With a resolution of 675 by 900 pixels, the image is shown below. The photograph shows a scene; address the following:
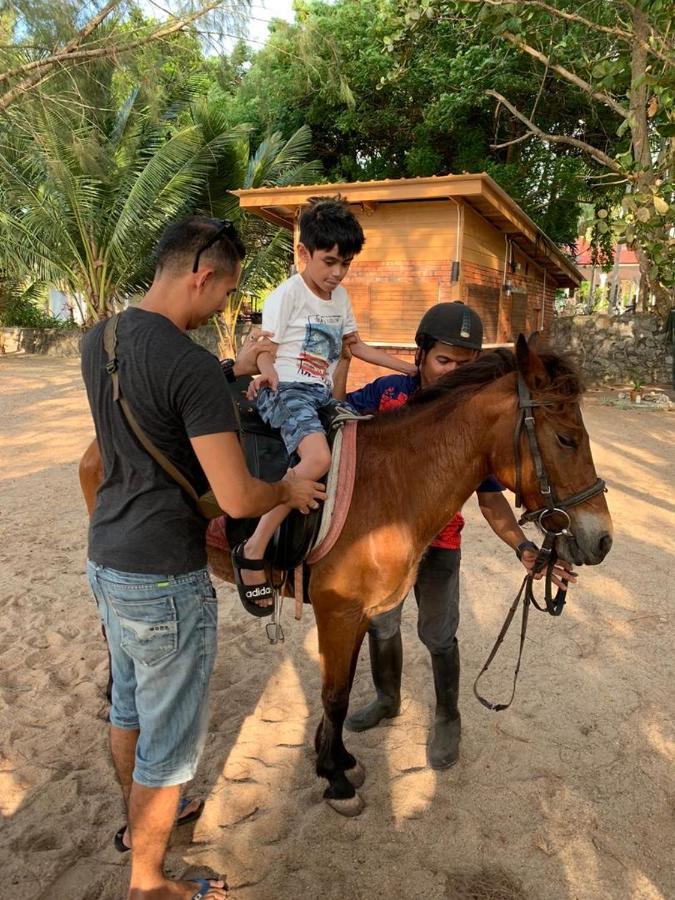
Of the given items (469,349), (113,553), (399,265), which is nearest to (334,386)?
(469,349)

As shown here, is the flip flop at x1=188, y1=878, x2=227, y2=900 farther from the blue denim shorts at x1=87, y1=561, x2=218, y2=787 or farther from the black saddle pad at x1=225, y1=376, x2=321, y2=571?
the black saddle pad at x1=225, y1=376, x2=321, y2=571

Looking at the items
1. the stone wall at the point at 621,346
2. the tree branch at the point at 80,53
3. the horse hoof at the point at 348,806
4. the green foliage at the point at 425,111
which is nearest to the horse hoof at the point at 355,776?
the horse hoof at the point at 348,806

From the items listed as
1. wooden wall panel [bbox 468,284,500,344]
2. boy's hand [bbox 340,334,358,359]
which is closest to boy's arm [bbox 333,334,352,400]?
boy's hand [bbox 340,334,358,359]

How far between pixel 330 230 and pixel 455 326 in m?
0.70

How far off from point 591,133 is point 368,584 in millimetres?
19774

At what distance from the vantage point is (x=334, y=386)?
9.89 feet

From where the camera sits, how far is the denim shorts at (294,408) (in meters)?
2.38

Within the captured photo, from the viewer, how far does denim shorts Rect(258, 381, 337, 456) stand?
238cm

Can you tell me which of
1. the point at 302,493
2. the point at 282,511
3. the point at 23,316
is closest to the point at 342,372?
the point at 282,511

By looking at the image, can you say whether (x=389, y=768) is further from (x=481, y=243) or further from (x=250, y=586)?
(x=481, y=243)

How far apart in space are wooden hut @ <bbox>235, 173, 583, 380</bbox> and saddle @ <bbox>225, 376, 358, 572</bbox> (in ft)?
26.0

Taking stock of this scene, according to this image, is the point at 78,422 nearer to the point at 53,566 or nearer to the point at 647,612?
the point at 53,566

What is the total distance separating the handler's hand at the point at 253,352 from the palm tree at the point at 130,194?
14148mm

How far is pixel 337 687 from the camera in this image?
2.51 metres
